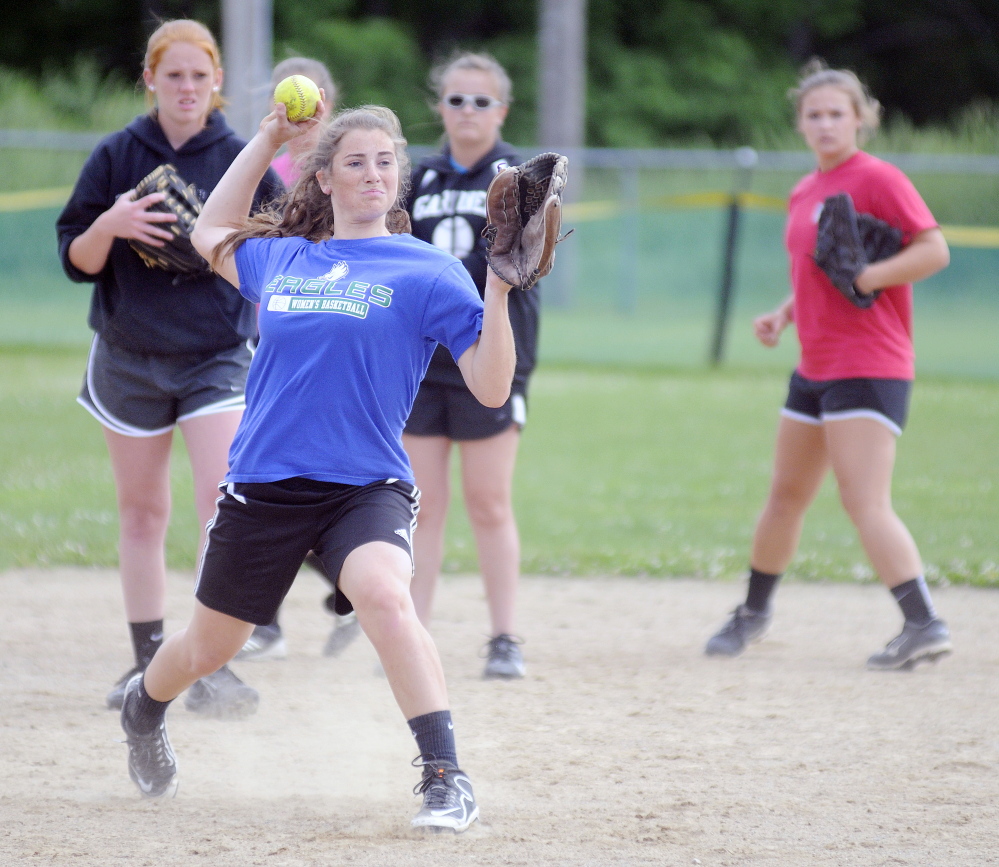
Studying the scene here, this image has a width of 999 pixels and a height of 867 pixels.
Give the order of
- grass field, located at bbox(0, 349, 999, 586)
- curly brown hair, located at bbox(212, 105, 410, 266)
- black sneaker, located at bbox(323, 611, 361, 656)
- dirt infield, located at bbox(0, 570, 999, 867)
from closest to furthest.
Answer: dirt infield, located at bbox(0, 570, 999, 867)
curly brown hair, located at bbox(212, 105, 410, 266)
black sneaker, located at bbox(323, 611, 361, 656)
grass field, located at bbox(0, 349, 999, 586)

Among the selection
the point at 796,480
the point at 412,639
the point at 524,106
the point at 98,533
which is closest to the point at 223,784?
the point at 412,639

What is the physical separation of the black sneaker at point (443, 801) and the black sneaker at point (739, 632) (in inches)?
83.7

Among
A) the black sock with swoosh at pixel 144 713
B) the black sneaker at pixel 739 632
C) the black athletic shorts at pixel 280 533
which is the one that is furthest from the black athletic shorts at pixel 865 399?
the black sock with swoosh at pixel 144 713

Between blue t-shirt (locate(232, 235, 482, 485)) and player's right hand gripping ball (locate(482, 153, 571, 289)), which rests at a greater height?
player's right hand gripping ball (locate(482, 153, 571, 289))

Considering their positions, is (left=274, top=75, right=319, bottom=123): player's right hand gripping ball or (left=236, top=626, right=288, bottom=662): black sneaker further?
(left=236, top=626, right=288, bottom=662): black sneaker

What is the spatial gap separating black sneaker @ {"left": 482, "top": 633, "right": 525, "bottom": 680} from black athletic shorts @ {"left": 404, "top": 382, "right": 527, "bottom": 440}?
2.57ft

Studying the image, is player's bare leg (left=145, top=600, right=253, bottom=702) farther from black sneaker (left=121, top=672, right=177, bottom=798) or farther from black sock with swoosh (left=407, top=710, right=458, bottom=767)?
black sock with swoosh (left=407, top=710, right=458, bottom=767)

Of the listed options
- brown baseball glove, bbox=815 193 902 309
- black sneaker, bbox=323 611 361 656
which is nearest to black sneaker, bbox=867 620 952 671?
brown baseball glove, bbox=815 193 902 309

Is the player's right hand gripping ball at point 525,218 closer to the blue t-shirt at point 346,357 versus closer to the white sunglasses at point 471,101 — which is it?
the blue t-shirt at point 346,357

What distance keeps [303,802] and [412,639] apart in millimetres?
728

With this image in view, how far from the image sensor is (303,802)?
11.1ft

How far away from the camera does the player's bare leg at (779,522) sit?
15.9 ft

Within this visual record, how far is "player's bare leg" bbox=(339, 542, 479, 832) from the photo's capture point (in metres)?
2.96

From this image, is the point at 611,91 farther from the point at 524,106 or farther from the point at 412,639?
the point at 412,639
